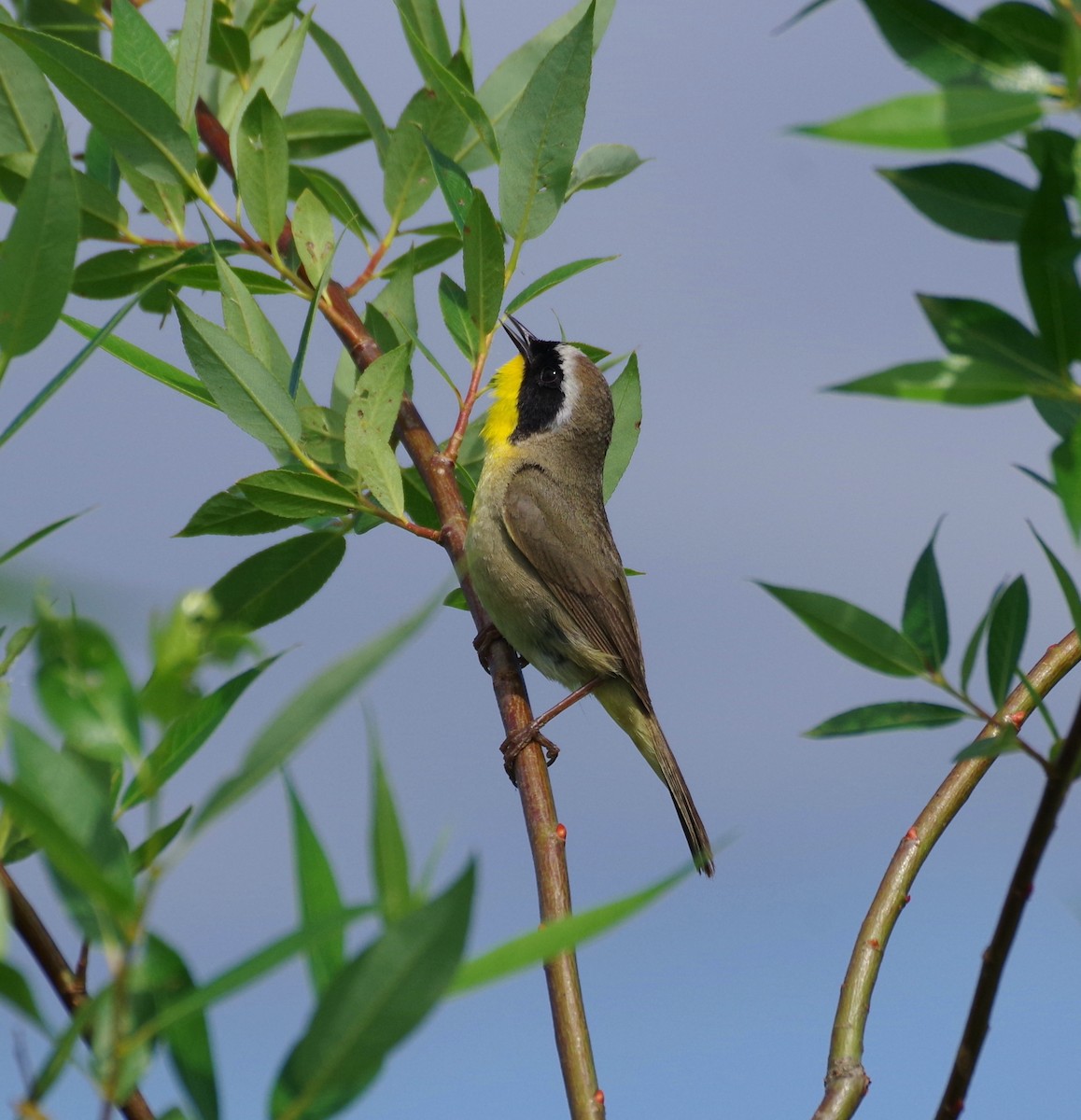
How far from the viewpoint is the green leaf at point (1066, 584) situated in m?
1.10

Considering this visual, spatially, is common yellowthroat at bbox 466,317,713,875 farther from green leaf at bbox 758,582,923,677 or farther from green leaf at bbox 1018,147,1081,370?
green leaf at bbox 1018,147,1081,370

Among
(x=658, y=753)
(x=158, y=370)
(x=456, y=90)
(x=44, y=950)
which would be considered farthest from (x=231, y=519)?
(x=658, y=753)

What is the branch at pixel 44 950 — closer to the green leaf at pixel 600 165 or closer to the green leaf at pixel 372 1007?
the green leaf at pixel 372 1007

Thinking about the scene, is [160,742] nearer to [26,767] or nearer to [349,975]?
[26,767]

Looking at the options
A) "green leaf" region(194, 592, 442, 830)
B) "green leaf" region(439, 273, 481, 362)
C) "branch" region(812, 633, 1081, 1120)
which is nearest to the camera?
"green leaf" region(194, 592, 442, 830)

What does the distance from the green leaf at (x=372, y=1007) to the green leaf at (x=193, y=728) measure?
0.83ft

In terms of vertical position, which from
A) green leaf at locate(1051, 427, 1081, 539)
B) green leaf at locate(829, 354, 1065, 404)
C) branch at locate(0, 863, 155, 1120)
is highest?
green leaf at locate(829, 354, 1065, 404)

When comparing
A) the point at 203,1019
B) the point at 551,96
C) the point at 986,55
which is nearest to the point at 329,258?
the point at 551,96

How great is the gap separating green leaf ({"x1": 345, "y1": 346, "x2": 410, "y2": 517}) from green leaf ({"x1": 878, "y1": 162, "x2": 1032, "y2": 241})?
121 centimetres

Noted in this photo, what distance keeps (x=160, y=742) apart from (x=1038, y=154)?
32.9 inches

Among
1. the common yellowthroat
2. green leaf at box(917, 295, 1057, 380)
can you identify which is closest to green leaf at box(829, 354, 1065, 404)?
green leaf at box(917, 295, 1057, 380)

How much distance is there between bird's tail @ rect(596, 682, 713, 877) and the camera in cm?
394

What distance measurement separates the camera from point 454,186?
91.2 inches

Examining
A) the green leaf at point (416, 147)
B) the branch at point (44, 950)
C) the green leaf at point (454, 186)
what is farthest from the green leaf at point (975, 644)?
the green leaf at point (416, 147)
